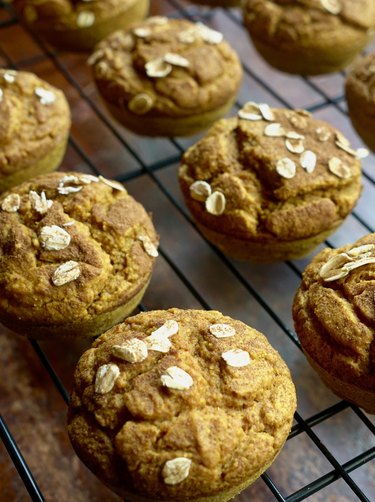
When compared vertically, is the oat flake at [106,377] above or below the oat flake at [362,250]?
below

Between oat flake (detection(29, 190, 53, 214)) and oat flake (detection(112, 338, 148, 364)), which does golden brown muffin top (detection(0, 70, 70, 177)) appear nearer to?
oat flake (detection(29, 190, 53, 214))

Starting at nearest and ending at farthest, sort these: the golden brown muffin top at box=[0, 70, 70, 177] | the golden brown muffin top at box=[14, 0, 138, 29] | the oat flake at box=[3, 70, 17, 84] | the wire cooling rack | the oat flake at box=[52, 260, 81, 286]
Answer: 1. the oat flake at box=[52, 260, 81, 286]
2. the wire cooling rack
3. the golden brown muffin top at box=[0, 70, 70, 177]
4. the oat flake at box=[3, 70, 17, 84]
5. the golden brown muffin top at box=[14, 0, 138, 29]

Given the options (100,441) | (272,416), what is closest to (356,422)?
(272,416)

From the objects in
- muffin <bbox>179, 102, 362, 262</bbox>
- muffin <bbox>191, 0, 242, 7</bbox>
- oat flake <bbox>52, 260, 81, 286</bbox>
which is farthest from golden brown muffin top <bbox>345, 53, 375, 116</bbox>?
oat flake <bbox>52, 260, 81, 286</bbox>

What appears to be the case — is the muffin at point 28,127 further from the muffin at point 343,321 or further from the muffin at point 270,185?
the muffin at point 343,321

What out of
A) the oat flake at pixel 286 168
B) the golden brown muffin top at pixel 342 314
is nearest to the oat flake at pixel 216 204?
the oat flake at pixel 286 168

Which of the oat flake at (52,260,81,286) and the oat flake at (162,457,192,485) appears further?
the oat flake at (52,260,81,286)
